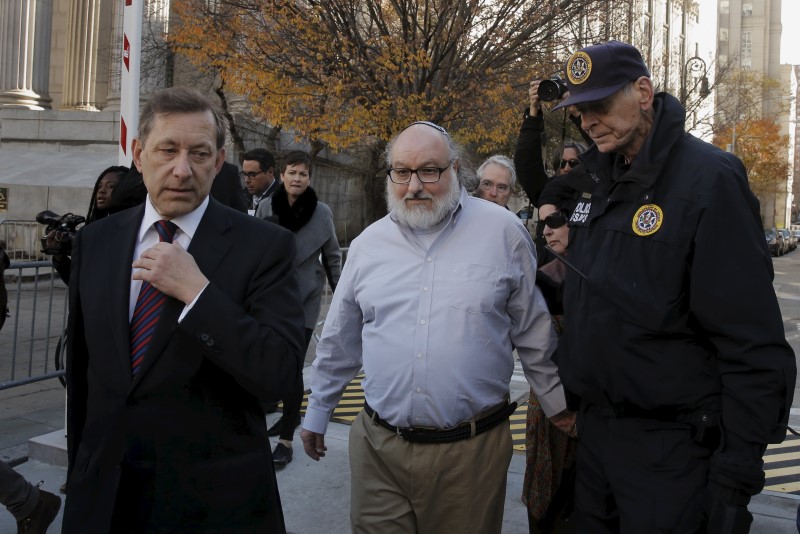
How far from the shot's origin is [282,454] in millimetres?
5465

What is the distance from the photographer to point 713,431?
2.35 meters

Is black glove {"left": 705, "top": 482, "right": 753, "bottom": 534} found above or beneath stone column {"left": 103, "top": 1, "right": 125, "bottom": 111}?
beneath

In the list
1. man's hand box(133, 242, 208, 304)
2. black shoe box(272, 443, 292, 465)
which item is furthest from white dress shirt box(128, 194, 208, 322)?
black shoe box(272, 443, 292, 465)

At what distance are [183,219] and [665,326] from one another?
56.0 inches

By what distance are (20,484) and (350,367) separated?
6.30 ft

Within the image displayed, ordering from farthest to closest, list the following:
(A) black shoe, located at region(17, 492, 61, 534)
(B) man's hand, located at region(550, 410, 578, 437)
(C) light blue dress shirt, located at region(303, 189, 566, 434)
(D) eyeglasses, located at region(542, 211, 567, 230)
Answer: (A) black shoe, located at region(17, 492, 61, 534)
(D) eyeglasses, located at region(542, 211, 567, 230)
(B) man's hand, located at region(550, 410, 578, 437)
(C) light blue dress shirt, located at region(303, 189, 566, 434)

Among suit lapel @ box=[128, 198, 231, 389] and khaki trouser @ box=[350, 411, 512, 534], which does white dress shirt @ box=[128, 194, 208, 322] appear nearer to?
suit lapel @ box=[128, 198, 231, 389]

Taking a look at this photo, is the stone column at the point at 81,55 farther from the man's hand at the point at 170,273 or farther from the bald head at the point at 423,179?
the man's hand at the point at 170,273

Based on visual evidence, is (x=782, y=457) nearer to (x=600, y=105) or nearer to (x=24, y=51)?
(x=600, y=105)

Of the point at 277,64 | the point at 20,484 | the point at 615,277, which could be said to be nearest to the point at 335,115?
the point at 277,64

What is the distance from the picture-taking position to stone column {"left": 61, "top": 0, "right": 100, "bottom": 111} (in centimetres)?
2541

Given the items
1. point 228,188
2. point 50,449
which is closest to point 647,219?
point 228,188

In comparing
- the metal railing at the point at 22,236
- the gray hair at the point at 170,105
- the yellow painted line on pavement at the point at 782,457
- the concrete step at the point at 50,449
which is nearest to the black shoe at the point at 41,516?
the concrete step at the point at 50,449

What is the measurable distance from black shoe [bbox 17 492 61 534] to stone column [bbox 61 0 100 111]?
23.3 m
